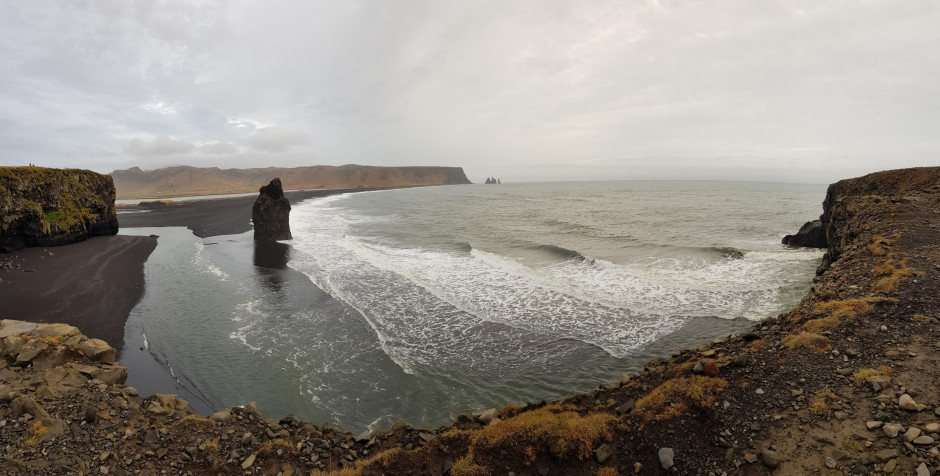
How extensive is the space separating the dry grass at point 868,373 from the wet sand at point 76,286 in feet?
59.0

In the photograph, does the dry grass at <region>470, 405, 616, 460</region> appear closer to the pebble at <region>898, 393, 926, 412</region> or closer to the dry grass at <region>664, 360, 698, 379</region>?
the dry grass at <region>664, 360, 698, 379</region>

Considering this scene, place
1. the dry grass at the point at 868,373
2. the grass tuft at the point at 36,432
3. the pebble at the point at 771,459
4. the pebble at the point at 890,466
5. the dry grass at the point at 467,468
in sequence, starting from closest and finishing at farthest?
the pebble at the point at 890,466, the pebble at the point at 771,459, the dry grass at the point at 467,468, the grass tuft at the point at 36,432, the dry grass at the point at 868,373

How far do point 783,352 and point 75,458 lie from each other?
11.1m

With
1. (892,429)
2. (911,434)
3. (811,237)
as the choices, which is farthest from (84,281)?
(811,237)

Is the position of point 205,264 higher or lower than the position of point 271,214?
lower

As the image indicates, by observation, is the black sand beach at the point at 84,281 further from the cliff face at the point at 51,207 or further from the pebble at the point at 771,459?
the pebble at the point at 771,459

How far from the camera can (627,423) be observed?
18.6ft

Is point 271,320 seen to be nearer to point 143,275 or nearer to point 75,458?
point 75,458

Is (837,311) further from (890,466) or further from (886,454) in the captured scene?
(890,466)

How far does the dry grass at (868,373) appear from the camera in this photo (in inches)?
220

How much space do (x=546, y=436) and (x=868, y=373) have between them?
4883mm

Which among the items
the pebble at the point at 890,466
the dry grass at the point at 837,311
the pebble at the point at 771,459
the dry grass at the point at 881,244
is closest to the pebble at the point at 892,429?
the pebble at the point at 890,466

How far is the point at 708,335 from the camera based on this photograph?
39.3ft

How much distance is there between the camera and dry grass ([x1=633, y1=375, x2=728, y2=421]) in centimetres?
570
